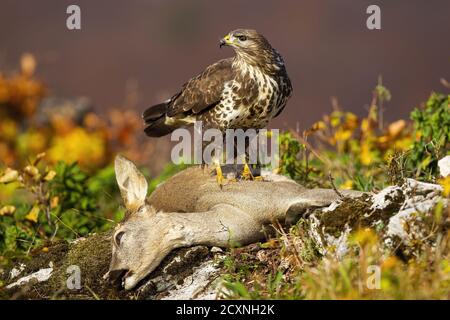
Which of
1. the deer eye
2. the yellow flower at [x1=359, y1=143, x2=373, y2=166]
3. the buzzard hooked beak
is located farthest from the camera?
the yellow flower at [x1=359, y1=143, x2=373, y2=166]

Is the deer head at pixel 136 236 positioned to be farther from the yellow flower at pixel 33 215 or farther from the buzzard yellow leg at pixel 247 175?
the yellow flower at pixel 33 215

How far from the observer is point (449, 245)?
4.32 metres

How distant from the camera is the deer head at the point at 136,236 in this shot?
496cm

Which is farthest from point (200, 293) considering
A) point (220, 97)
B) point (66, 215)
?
point (66, 215)

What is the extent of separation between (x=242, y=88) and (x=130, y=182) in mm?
1494

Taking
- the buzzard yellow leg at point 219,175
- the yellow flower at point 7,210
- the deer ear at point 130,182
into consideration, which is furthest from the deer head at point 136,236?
the yellow flower at point 7,210

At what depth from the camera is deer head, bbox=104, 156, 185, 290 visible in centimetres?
496

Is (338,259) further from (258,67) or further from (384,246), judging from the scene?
(258,67)

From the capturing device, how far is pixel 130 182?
17.5 feet

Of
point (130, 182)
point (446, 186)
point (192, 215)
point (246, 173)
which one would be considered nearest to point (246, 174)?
point (246, 173)

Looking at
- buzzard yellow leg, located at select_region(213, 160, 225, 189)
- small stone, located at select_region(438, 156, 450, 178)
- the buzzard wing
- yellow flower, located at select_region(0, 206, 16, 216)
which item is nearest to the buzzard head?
the buzzard wing

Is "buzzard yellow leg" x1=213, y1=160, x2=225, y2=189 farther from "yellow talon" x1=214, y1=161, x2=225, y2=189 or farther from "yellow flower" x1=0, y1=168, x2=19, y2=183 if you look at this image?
"yellow flower" x1=0, y1=168, x2=19, y2=183

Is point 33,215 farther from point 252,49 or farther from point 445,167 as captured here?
point 445,167

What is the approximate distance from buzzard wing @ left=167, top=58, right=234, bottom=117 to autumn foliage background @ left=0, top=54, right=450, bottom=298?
0.81m
